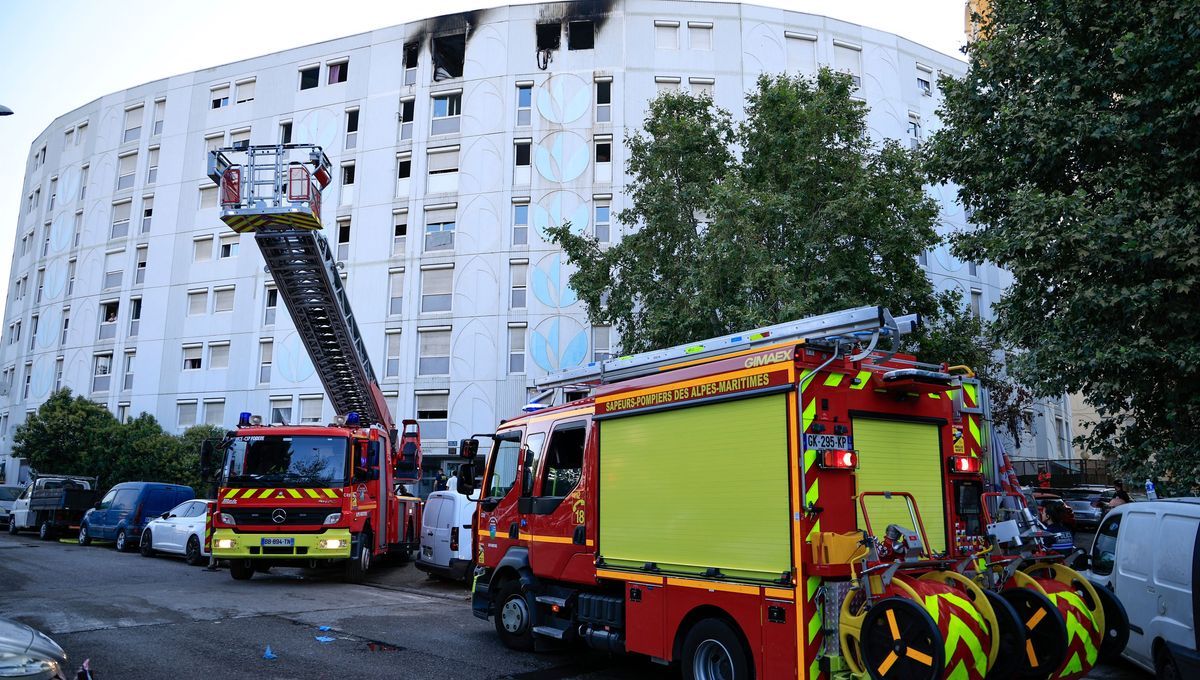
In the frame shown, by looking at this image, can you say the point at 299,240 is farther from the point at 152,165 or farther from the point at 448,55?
the point at 152,165

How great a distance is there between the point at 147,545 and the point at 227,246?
18212 millimetres

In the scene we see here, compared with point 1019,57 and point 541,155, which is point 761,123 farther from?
point 541,155

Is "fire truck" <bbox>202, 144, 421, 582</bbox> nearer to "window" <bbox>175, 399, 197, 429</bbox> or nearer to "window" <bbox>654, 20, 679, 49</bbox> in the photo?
"window" <bbox>654, 20, 679, 49</bbox>

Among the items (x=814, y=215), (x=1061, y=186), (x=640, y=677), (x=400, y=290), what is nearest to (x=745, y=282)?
(x=814, y=215)

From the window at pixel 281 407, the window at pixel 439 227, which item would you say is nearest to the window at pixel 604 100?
the window at pixel 439 227

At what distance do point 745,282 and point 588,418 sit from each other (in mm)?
7494

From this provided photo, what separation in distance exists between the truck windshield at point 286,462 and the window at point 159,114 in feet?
96.9

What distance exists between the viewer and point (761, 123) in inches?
669

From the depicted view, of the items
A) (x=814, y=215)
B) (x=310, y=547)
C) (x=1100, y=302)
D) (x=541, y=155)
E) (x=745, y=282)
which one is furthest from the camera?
(x=541, y=155)

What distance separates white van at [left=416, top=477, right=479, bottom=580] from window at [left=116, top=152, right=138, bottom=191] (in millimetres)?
30709

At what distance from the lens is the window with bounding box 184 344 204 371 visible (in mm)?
33625

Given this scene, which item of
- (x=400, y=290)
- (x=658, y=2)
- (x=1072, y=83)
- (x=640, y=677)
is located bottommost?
(x=640, y=677)

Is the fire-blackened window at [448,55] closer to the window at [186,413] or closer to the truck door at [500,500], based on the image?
the window at [186,413]

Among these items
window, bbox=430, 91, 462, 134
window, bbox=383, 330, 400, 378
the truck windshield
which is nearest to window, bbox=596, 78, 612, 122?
window, bbox=430, 91, 462, 134
